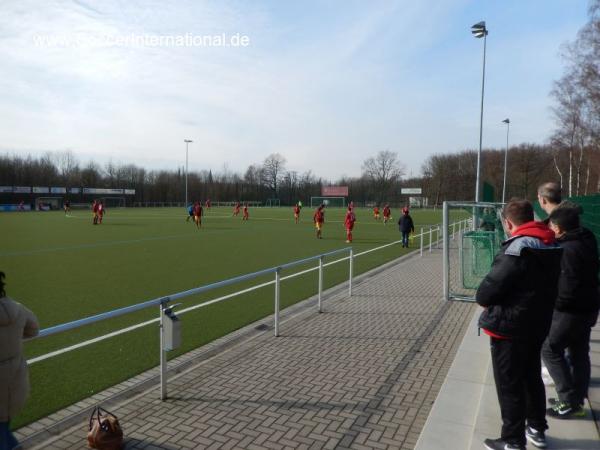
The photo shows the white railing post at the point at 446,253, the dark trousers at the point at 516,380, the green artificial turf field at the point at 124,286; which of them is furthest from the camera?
the white railing post at the point at 446,253

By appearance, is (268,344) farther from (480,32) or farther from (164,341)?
(480,32)

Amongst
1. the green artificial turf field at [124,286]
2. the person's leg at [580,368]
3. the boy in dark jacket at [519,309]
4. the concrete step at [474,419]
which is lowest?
the green artificial turf field at [124,286]

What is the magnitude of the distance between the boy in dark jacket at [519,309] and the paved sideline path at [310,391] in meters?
1.00

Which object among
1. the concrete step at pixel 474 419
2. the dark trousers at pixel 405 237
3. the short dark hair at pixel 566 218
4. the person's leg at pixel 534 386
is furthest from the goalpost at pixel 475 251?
the dark trousers at pixel 405 237

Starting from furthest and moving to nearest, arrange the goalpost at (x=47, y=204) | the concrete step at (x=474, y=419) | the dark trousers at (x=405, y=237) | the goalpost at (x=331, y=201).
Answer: the goalpost at (x=331, y=201) < the goalpost at (x=47, y=204) < the dark trousers at (x=405, y=237) < the concrete step at (x=474, y=419)

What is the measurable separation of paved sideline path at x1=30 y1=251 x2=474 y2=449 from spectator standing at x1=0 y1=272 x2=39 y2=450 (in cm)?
81

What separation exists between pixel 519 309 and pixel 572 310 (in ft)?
3.32

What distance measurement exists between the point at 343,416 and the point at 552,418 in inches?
68.0

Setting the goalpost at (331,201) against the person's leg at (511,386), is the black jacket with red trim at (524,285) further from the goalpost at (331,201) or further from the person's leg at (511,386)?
the goalpost at (331,201)

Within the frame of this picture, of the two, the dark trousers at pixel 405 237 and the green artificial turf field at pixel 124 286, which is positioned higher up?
the dark trousers at pixel 405 237

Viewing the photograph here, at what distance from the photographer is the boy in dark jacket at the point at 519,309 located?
2.81 meters

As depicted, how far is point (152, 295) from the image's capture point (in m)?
9.48

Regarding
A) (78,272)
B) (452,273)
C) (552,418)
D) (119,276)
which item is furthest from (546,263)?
(78,272)

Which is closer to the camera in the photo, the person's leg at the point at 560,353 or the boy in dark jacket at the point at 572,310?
the boy in dark jacket at the point at 572,310
